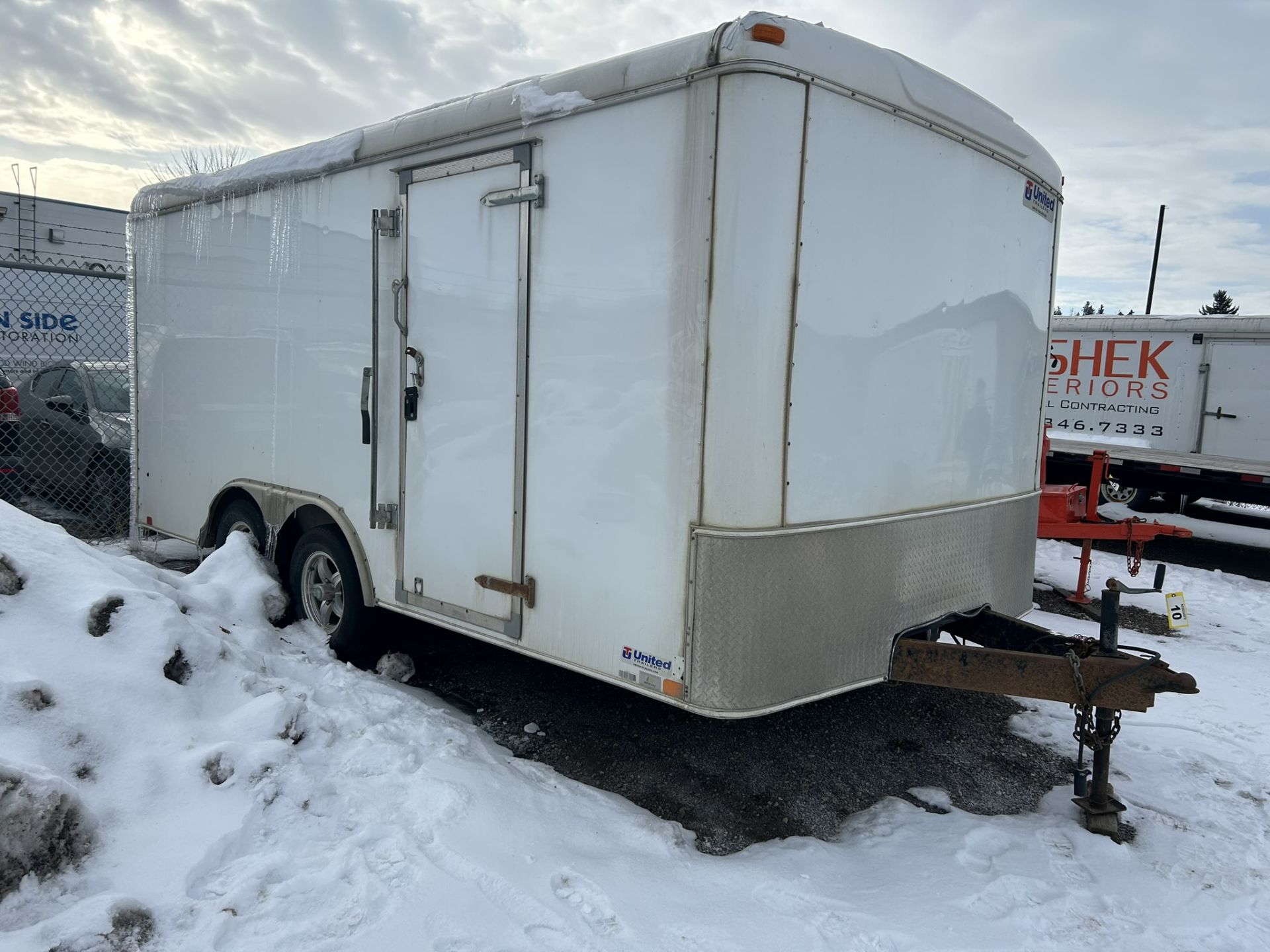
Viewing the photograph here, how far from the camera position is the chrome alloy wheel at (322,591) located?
16.7 ft

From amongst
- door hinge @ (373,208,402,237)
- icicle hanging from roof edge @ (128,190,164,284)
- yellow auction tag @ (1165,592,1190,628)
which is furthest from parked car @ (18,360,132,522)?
yellow auction tag @ (1165,592,1190,628)

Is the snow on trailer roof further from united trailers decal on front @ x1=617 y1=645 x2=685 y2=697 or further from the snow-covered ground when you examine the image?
the snow-covered ground

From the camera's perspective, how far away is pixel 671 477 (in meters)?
3.34

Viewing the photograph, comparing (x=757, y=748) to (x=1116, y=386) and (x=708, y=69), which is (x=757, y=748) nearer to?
(x=708, y=69)

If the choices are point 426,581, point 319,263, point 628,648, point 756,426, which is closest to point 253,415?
point 319,263

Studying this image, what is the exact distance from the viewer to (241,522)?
5.74m

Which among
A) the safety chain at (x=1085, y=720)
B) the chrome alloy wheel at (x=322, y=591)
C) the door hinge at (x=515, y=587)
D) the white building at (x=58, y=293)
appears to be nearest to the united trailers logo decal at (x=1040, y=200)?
the safety chain at (x=1085, y=720)

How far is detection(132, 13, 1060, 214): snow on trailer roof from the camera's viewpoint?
316 cm

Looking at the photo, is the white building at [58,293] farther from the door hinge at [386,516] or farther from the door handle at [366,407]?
the door hinge at [386,516]

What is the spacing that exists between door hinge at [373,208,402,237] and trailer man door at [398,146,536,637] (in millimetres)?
75

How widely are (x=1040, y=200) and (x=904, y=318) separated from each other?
131 centimetres

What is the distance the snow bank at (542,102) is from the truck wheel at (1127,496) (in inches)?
427

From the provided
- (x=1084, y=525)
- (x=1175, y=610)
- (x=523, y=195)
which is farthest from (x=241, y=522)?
(x=1084, y=525)

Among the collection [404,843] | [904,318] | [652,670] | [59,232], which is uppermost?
[59,232]
